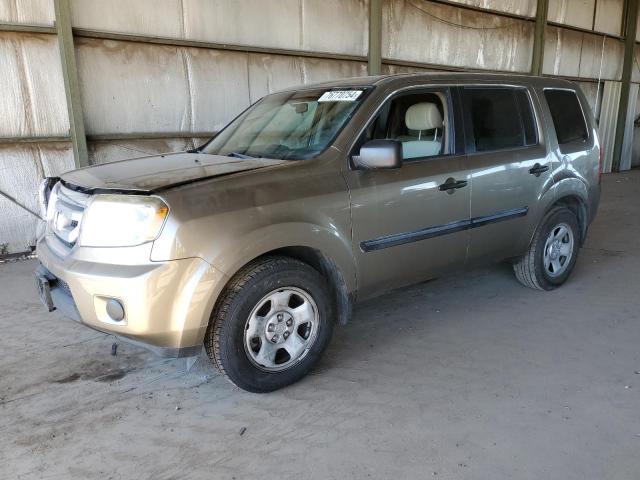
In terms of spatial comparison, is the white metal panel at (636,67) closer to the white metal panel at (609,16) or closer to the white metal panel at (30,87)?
the white metal panel at (609,16)

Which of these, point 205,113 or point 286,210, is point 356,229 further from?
point 205,113

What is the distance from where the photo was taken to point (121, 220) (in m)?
2.51

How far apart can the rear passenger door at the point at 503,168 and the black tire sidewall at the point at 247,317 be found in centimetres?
134

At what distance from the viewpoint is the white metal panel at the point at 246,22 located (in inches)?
250

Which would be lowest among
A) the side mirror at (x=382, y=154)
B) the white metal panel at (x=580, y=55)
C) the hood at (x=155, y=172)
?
the hood at (x=155, y=172)

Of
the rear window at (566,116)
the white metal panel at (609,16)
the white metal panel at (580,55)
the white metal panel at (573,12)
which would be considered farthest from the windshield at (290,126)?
the white metal panel at (609,16)

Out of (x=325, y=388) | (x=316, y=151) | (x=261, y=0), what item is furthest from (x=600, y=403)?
(x=261, y=0)

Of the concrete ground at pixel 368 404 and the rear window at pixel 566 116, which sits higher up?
the rear window at pixel 566 116

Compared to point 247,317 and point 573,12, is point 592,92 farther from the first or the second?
point 247,317

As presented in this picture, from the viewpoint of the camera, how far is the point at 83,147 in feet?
18.4

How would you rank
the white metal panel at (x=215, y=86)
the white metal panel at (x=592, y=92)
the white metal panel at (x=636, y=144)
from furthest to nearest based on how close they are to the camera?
the white metal panel at (x=636, y=144) → the white metal panel at (x=592, y=92) → the white metal panel at (x=215, y=86)

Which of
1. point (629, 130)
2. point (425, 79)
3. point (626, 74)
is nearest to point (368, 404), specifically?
point (425, 79)

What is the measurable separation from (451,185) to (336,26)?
519cm

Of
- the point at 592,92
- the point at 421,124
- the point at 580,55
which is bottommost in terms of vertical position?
the point at 421,124
